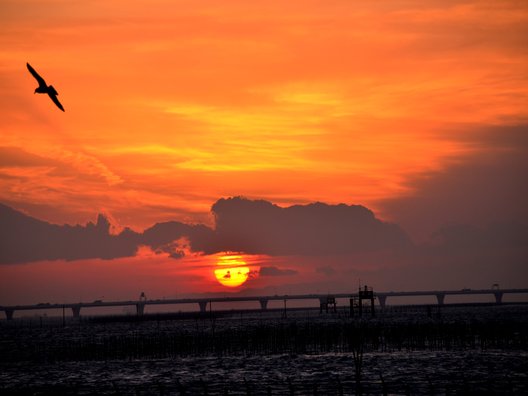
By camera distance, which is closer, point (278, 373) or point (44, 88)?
point (44, 88)

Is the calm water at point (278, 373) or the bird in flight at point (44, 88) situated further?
the calm water at point (278, 373)

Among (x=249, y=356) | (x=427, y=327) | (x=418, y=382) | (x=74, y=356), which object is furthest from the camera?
(x=427, y=327)

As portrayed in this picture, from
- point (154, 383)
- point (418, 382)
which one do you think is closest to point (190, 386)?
point (154, 383)

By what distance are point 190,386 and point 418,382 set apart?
17966 mm

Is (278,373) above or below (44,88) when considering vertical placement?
below

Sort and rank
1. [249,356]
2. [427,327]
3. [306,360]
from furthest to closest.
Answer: [427,327] < [249,356] < [306,360]

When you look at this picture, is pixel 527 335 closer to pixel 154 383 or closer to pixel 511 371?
pixel 511 371

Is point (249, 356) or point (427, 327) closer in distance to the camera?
point (249, 356)

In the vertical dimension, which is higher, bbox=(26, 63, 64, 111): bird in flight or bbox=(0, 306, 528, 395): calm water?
bbox=(26, 63, 64, 111): bird in flight

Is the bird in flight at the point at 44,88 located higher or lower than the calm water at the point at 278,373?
higher

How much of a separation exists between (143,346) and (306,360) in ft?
85.4

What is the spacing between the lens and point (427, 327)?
114188 mm

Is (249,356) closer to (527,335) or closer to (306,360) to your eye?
(306,360)

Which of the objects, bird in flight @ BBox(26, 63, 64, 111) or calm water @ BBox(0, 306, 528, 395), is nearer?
bird in flight @ BBox(26, 63, 64, 111)
